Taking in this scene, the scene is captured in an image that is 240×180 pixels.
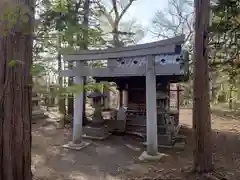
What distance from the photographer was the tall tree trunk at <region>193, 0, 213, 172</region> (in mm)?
4969

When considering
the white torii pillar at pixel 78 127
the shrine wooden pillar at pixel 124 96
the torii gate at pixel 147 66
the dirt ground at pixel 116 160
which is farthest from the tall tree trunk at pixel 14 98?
the shrine wooden pillar at pixel 124 96

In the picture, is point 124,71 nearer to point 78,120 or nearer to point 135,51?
point 135,51

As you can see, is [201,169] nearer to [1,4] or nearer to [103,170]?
[103,170]

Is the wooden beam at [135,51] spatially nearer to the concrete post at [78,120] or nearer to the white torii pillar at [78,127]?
the white torii pillar at [78,127]

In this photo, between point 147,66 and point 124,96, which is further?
point 124,96

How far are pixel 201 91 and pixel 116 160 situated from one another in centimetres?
340

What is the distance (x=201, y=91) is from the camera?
496 centimetres

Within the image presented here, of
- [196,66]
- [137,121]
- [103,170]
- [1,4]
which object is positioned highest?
[1,4]

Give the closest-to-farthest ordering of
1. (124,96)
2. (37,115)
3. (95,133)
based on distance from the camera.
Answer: (95,133) < (124,96) < (37,115)

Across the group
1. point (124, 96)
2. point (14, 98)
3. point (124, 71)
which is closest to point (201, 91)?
point (124, 71)

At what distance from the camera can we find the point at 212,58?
297 inches

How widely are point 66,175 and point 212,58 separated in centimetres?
554

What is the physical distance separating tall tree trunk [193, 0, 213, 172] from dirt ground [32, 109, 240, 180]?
0.60 metres

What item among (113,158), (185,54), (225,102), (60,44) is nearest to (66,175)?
(113,158)
